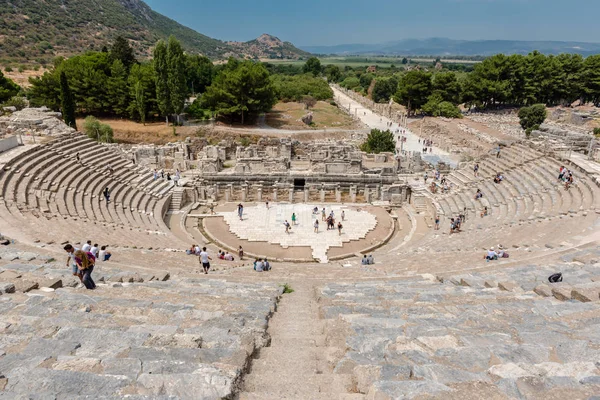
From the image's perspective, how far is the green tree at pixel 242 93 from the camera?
4566 centimetres

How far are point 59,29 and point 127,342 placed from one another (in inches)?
4377

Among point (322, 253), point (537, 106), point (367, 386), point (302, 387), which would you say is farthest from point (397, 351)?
point (537, 106)

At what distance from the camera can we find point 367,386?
14.2ft

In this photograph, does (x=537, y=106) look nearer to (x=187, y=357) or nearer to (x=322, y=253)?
(x=322, y=253)

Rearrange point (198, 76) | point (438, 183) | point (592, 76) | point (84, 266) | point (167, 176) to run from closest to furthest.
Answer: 1. point (84, 266)
2. point (167, 176)
3. point (438, 183)
4. point (592, 76)
5. point (198, 76)

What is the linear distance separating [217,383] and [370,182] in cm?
2570

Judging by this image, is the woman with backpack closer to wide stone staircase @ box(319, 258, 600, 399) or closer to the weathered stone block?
wide stone staircase @ box(319, 258, 600, 399)

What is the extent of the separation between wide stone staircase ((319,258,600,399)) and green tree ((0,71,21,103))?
48.6 meters

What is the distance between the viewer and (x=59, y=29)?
9156cm

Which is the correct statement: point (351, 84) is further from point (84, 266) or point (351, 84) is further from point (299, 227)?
point (84, 266)

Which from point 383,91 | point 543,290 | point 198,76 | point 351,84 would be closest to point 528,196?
point 543,290

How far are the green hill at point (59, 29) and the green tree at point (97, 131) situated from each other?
4554 centimetres

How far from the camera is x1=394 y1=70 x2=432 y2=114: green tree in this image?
186ft

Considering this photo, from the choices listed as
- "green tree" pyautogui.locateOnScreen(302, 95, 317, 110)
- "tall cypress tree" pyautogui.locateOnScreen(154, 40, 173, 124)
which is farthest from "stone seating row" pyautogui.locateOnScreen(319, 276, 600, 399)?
"green tree" pyautogui.locateOnScreen(302, 95, 317, 110)
